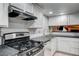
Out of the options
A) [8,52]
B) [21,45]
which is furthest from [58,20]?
[8,52]

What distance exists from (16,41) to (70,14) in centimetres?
303

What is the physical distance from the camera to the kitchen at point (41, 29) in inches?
57.9

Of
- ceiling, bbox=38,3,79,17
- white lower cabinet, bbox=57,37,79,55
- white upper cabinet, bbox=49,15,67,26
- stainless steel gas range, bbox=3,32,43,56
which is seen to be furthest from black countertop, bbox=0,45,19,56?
white upper cabinet, bbox=49,15,67,26

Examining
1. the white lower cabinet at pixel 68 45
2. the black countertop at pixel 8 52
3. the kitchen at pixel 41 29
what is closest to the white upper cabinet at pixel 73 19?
the kitchen at pixel 41 29

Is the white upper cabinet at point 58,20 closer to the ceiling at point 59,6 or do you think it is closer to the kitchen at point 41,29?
the kitchen at point 41,29

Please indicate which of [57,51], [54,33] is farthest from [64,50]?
[54,33]

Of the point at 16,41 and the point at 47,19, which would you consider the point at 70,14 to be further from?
the point at 16,41

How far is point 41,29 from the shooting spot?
346 centimetres

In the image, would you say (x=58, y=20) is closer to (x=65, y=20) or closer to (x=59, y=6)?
(x=65, y=20)

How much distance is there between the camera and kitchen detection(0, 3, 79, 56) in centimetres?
147

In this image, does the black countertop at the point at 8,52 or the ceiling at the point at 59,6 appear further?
the ceiling at the point at 59,6

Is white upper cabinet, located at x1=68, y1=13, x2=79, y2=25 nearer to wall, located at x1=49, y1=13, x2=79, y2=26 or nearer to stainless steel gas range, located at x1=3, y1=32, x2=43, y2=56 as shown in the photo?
wall, located at x1=49, y1=13, x2=79, y2=26

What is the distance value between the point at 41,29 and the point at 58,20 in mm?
1157

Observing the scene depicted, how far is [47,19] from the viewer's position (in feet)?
13.8
